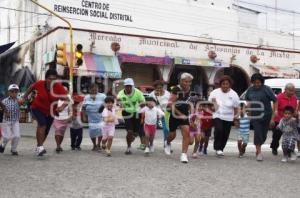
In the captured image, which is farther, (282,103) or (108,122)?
(282,103)

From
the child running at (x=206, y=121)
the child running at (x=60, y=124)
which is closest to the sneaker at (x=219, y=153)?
the child running at (x=206, y=121)

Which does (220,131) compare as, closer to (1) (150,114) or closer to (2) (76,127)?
(1) (150,114)

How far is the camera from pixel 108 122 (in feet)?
36.4

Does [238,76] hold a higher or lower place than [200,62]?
lower

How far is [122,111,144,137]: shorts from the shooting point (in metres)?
11.2

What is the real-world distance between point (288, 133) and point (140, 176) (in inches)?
152

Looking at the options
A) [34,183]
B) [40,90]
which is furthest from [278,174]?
[40,90]

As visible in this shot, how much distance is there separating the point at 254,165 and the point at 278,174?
103 cm

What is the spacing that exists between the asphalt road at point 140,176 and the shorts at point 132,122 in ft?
1.80

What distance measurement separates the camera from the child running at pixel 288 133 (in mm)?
10516

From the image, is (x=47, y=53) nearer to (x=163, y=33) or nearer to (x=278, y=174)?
(x=163, y=33)

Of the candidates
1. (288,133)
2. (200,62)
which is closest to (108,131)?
(288,133)

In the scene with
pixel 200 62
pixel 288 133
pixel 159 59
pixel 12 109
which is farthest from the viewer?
pixel 200 62

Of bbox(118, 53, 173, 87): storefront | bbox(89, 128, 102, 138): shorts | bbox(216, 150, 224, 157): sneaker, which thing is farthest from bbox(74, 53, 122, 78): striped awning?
bbox(216, 150, 224, 157): sneaker
